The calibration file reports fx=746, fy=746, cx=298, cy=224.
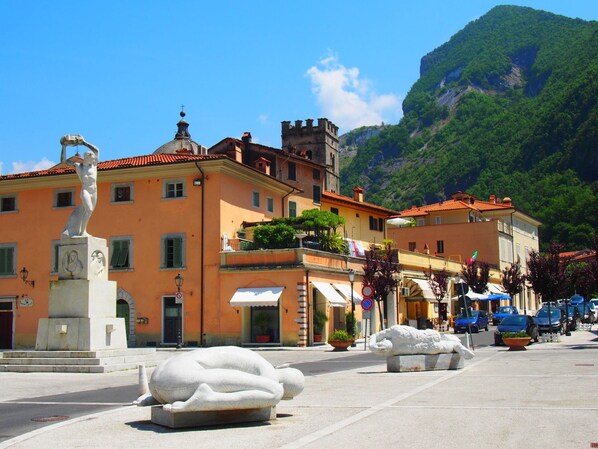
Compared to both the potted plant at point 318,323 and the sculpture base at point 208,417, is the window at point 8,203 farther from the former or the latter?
the sculpture base at point 208,417

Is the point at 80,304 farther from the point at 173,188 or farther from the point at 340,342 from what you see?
the point at 173,188

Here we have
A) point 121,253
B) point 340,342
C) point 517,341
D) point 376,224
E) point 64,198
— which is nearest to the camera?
point 517,341

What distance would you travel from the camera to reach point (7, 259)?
141ft

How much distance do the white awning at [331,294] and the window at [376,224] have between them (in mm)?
20981

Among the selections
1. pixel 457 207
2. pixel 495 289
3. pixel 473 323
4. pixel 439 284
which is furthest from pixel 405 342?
pixel 457 207

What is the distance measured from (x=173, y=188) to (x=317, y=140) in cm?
6326

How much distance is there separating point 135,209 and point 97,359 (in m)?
20.1

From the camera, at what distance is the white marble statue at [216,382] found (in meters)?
9.05

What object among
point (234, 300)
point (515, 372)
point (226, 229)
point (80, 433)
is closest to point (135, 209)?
point (226, 229)

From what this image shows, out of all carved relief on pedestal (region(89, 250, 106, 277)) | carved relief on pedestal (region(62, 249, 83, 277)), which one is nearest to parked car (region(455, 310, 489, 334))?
carved relief on pedestal (region(89, 250, 106, 277))

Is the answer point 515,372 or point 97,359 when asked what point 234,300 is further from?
point 515,372

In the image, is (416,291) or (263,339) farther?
(416,291)

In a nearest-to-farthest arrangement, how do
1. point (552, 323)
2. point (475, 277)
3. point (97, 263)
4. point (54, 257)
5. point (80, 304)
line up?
1. point (80, 304)
2. point (97, 263)
3. point (552, 323)
4. point (54, 257)
5. point (475, 277)

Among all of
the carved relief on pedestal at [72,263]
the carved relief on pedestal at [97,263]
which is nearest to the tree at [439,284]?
the carved relief on pedestal at [97,263]
